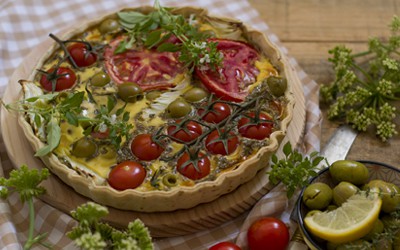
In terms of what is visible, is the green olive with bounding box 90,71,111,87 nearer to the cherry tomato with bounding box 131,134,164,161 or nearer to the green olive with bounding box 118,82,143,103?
the green olive with bounding box 118,82,143,103

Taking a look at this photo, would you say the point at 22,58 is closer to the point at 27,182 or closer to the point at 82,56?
the point at 82,56

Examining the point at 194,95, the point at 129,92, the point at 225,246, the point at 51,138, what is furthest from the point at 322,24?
the point at 51,138

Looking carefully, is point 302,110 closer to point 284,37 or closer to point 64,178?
point 284,37

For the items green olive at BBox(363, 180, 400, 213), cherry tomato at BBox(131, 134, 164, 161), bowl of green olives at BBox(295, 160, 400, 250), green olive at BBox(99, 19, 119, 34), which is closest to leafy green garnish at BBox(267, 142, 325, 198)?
bowl of green olives at BBox(295, 160, 400, 250)

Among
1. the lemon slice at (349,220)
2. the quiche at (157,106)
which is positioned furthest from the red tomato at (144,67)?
the lemon slice at (349,220)

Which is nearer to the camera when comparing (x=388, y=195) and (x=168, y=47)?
(x=388, y=195)

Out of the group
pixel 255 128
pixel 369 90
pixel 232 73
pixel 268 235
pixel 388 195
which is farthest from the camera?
pixel 369 90
